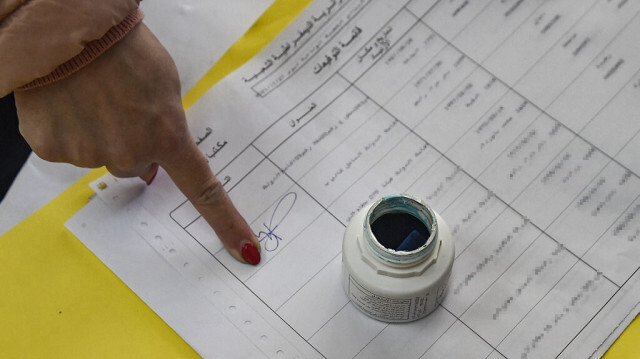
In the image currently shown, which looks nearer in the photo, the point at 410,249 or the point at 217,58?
the point at 410,249

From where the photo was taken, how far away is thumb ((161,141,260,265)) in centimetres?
57

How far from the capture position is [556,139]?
0.63m

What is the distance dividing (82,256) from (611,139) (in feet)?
1.45

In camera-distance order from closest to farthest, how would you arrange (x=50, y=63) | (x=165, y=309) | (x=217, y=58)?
(x=50, y=63)
(x=165, y=309)
(x=217, y=58)

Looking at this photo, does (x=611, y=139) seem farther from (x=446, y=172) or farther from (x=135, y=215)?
(x=135, y=215)

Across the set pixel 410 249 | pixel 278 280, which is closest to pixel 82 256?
pixel 278 280


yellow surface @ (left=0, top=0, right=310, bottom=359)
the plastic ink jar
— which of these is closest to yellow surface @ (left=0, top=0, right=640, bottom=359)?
yellow surface @ (left=0, top=0, right=310, bottom=359)

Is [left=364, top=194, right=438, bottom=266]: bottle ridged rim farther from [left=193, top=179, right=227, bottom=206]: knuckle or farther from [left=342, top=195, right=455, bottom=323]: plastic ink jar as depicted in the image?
[left=193, top=179, right=227, bottom=206]: knuckle

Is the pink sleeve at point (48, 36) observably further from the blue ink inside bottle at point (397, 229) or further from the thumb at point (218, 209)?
the blue ink inside bottle at point (397, 229)

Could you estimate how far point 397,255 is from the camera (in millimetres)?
493

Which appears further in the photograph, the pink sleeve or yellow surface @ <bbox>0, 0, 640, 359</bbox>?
yellow surface @ <bbox>0, 0, 640, 359</bbox>

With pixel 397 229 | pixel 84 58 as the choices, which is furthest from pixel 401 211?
pixel 84 58
